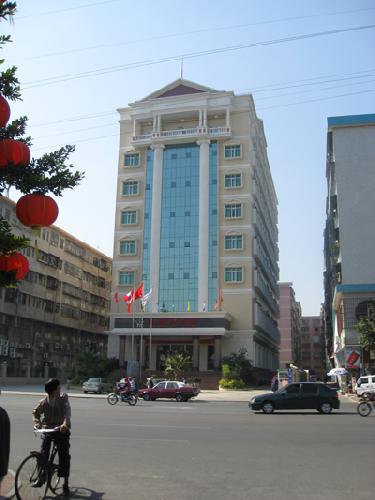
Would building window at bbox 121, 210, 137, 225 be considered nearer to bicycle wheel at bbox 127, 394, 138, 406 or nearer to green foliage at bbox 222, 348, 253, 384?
green foliage at bbox 222, 348, 253, 384

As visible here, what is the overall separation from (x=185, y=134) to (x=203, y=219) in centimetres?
1173

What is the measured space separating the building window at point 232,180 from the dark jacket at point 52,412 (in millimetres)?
56970

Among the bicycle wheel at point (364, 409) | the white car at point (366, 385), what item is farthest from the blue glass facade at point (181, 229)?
the bicycle wheel at point (364, 409)

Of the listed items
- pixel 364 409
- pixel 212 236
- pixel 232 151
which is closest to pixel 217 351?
pixel 212 236

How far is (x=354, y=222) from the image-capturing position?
52.7 m

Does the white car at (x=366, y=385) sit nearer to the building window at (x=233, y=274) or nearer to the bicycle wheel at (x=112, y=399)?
the bicycle wheel at (x=112, y=399)

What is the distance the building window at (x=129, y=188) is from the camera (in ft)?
218

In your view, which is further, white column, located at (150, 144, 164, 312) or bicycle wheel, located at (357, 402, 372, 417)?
white column, located at (150, 144, 164, 312)

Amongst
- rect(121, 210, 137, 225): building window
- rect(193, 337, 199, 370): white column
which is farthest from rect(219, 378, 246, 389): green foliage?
rect(121, 210, 137, 225): building window

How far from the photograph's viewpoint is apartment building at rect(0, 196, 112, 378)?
60.2 m

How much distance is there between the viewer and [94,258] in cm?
8462

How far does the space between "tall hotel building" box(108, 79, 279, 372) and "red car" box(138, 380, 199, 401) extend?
74.6 ft

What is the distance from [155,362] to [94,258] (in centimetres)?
2817

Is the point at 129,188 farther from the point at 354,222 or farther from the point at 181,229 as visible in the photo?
the point at 354,222
